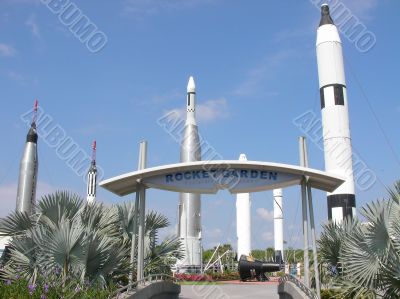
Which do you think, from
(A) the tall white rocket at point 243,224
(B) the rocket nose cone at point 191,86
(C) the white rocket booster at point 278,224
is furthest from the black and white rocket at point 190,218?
(C) the white rocket booster at point 278,224

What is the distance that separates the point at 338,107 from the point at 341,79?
5.81 feet

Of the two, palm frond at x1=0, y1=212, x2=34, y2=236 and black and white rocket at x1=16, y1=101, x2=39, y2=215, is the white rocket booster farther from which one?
palm frond at x1=0, y1=212, x2=34, y2=236

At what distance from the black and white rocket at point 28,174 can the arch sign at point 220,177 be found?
77.8 feet

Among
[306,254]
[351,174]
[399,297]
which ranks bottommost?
[399,297]

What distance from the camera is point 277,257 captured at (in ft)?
159

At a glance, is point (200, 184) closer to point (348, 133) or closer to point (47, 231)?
point (47, 231)

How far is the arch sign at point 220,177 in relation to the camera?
1226cm

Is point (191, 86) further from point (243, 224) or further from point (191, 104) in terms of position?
point (243, 224)

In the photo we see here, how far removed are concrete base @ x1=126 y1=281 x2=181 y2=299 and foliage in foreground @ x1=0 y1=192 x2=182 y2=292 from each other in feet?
2.57

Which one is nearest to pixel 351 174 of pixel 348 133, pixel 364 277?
pixel 348 133

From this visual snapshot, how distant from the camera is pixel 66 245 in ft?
33.7

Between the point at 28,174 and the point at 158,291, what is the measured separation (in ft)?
80.4

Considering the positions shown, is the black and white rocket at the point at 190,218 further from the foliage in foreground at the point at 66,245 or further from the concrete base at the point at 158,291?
the foliage in foreground at the point at 66,245

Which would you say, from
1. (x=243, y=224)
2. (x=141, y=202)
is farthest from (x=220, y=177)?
Result: (x=243, y=224)
